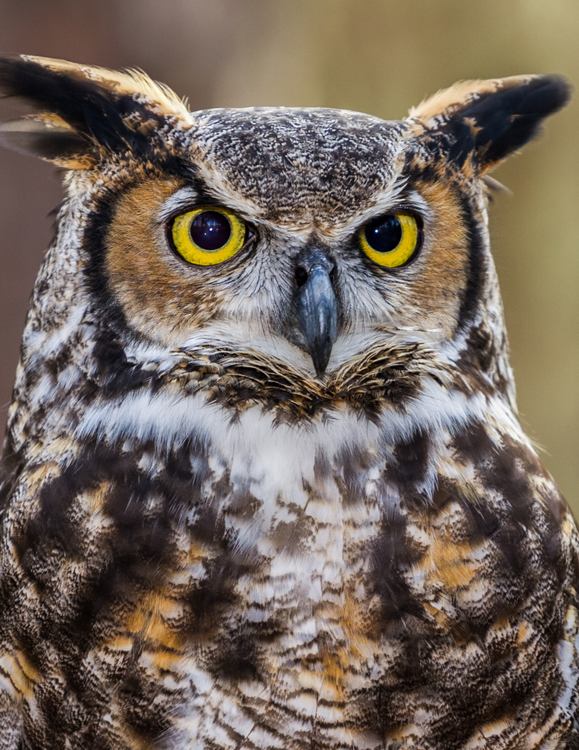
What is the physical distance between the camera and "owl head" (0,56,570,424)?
0.85 metres

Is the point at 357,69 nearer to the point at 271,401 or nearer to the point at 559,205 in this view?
the point at 559,205

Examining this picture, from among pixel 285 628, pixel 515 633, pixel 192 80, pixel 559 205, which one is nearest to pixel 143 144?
pixel 285 628

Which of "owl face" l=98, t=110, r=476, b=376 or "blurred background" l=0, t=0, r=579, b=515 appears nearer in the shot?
"owl face" l=98, t=110, r=476, b=376

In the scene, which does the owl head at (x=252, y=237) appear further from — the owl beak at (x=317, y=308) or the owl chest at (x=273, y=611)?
the owl chest at (x=273, y=611)

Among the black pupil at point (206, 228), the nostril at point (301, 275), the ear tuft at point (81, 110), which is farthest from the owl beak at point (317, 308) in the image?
the ear tuft at point (81, 110)

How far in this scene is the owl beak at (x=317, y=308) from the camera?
2.73 feet

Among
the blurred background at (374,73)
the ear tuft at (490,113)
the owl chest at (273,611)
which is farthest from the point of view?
the blurred background at (374,73)

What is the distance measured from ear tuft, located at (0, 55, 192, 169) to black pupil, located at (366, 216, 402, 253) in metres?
0.25

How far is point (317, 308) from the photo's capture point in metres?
0.83

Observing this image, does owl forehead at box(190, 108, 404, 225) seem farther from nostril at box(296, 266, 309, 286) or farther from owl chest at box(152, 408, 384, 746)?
owl chest at box(152, 408, 384, 746)

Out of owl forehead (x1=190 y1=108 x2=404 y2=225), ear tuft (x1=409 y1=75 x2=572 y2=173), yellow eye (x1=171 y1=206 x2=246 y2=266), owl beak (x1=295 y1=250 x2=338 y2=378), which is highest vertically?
ear tuft (x1=409 y1=75 x2=572 y2=173)

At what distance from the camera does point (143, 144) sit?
34.6 inches

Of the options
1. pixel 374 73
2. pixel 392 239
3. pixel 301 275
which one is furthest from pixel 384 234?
pixel 374 73

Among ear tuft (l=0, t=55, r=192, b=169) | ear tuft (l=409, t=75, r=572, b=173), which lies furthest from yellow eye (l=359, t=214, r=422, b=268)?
ear tuft (l=0, t=55, r=192, b=169)
